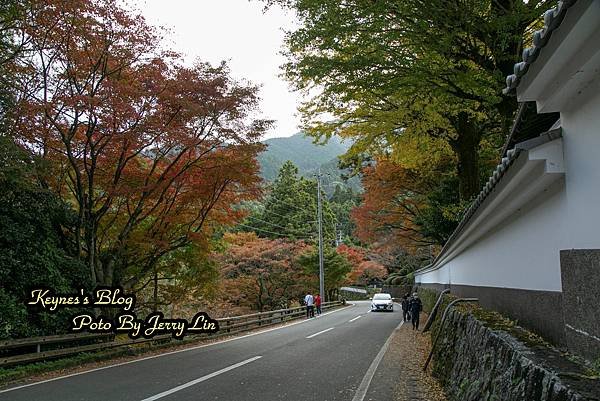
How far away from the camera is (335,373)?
10.1 metres

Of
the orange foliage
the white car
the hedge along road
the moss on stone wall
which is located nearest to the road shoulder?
the hedge along road

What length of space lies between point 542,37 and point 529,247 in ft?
10.3

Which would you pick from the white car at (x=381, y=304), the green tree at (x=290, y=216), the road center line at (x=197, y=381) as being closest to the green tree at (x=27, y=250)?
the road center line at (x=197, y=381)

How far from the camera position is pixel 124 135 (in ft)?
43.7

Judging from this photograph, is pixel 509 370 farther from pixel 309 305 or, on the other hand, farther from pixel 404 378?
pixel 309 305

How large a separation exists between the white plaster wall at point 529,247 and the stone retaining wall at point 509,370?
2.25ft

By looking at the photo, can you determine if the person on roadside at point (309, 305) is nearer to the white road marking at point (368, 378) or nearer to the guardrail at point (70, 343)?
the guardrail at point (70, 343)

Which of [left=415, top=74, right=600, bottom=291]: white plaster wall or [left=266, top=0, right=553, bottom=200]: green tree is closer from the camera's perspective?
[left=415, top=74, right=600, bottom=291]: white plaster wall

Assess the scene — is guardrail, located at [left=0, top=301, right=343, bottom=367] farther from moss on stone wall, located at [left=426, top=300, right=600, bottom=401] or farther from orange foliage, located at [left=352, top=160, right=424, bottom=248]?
orange foliage, located at [left=352, top=160, right=424, bottom=248]

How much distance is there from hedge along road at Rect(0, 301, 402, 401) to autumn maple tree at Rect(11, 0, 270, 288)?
14.8 ft

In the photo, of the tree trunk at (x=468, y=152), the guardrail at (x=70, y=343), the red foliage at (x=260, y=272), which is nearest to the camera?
the guardrail at (x=70, y=343)

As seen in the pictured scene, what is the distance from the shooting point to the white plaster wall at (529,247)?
14.3ft

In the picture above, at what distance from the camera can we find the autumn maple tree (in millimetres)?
12562

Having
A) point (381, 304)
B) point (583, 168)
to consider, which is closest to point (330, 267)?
point (381, 304)
